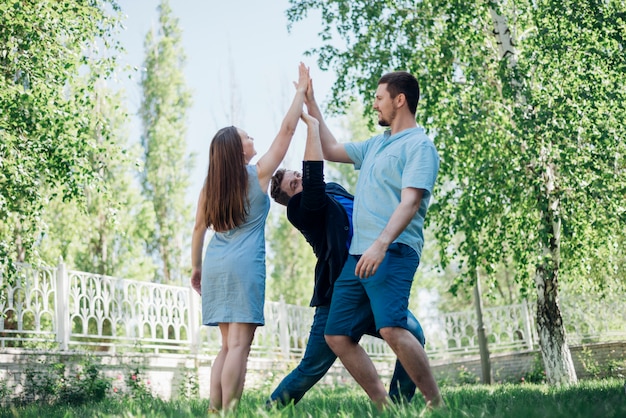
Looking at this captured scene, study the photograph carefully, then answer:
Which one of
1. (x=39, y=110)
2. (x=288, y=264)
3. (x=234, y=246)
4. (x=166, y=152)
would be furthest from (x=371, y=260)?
(x=288, y=264)

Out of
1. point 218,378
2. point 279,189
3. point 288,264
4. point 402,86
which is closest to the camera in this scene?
point 402,86

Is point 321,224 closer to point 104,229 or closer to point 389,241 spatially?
point 389,241

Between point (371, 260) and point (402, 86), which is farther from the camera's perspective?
point (402, 86)

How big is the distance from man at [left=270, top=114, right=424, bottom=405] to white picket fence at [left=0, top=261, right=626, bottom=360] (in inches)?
217

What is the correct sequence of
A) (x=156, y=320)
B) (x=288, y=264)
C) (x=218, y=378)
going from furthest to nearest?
(x=288, y=264)
(x=156, y=320)
(x=218, y=378)

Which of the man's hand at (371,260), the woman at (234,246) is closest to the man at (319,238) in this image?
the woman at (234,246)

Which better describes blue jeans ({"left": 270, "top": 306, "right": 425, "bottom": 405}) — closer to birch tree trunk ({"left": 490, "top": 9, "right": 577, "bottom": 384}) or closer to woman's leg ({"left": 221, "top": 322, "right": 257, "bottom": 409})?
woman's leg ({"left": 221, "top": 322, "right": 257, "bottom": 409})

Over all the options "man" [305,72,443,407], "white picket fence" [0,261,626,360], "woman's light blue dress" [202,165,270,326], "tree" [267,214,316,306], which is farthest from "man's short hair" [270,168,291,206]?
"tree" [267,214,316,306]

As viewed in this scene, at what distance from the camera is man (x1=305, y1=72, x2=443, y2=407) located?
3.77 metres

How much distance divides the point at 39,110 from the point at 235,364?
5.56 m

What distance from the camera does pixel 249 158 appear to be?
4.55 m

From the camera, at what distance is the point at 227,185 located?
14.3 ft

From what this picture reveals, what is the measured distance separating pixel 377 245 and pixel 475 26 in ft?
29.1

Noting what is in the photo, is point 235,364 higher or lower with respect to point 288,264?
lower
